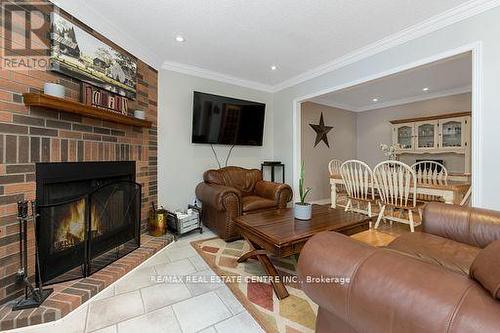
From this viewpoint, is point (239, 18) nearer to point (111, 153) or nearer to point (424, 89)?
point (111, 153)

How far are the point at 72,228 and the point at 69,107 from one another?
96 cm

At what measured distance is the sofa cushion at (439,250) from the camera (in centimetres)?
114

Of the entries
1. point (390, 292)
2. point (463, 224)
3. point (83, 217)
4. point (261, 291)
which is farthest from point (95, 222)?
point (463, 224)

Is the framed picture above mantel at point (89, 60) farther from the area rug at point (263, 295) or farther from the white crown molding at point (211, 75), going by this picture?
the area rug at point (263, 295)

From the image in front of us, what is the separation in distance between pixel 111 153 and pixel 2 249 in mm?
1062

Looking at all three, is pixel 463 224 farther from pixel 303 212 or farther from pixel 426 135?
pixel 426 135

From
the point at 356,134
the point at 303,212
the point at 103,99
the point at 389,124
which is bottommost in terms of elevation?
the point at 303,212

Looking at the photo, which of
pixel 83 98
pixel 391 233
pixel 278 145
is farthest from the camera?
pixel 278 145

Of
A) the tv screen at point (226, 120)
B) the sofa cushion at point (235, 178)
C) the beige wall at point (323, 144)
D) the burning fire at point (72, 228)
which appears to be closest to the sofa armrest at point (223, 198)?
the sofa cushion at point (235, 178)

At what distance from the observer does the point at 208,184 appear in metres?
3.11

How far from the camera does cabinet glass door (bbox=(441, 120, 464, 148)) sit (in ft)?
13.8

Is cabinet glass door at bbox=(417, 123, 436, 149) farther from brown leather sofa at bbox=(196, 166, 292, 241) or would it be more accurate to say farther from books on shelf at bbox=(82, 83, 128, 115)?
books on shelf at bbox=(82, 83, 128, 115)

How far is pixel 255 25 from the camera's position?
7.34 ft

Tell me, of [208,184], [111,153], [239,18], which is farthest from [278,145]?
[111,153]
